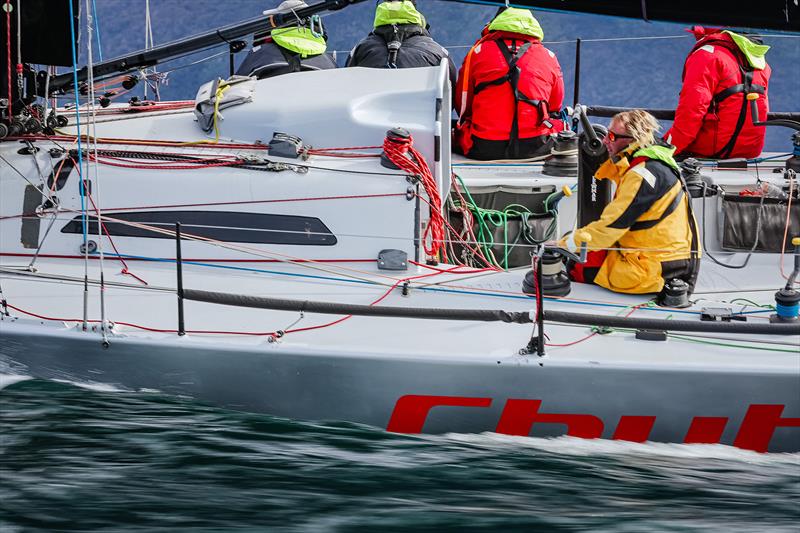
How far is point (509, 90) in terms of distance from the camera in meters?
6.48

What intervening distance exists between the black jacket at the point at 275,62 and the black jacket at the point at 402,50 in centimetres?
38

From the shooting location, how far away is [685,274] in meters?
4.68

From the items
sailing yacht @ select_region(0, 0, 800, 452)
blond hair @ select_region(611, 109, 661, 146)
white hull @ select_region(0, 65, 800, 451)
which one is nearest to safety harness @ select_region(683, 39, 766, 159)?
sailing yacht @ select_region(0, 0, 800, 452)

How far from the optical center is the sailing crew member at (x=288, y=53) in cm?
672

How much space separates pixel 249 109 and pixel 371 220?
101cm

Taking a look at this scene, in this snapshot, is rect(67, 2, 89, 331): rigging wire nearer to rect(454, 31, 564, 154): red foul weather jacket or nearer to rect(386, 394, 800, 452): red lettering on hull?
rect(386, 394, 800, 452): red lettering on hull

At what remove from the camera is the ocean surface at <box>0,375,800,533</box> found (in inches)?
151

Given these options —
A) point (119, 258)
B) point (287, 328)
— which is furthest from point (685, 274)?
point (119, 258)

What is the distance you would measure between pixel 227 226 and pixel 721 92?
3.07m

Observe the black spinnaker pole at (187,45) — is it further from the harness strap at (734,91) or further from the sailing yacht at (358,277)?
the harness strap at (734,91)

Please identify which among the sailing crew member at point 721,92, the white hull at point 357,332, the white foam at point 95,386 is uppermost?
the sailing crew member at point 721,92

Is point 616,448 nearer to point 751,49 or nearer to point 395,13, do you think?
point 751,49

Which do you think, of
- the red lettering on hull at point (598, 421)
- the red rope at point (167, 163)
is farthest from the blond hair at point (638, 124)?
the red rope at point (167, 163)

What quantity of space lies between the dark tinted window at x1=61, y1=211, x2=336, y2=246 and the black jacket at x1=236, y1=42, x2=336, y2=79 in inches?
72.8
